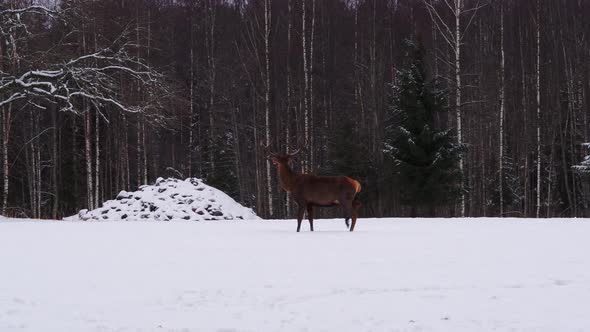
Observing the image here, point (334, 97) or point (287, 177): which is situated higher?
point (334, 97)

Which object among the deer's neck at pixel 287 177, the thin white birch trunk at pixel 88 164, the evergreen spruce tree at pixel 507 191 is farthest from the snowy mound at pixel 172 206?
the evergreen spruce tree at pixel 507 191

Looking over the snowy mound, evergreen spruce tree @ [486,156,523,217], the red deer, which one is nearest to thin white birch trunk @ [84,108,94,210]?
the snowy mound

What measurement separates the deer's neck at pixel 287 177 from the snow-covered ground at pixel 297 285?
2.72 m

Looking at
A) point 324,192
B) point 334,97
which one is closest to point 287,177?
point 324,192

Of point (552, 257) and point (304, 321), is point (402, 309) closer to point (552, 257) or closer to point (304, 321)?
point (304, 321)

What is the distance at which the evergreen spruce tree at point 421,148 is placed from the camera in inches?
972

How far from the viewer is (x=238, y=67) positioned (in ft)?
113

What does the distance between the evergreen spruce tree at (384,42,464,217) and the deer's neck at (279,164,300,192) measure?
1379 centimetres

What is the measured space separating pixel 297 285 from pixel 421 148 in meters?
20.7

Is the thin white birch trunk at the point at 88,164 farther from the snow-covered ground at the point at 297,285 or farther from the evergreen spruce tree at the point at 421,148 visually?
the snow-covered ground at the point at 297,285

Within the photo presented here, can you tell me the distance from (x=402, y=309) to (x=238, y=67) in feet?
101

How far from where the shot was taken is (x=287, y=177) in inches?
459

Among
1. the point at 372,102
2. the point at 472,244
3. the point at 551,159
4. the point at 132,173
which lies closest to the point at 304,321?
the point at 472,244

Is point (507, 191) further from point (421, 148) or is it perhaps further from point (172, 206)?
point (172, 206)
